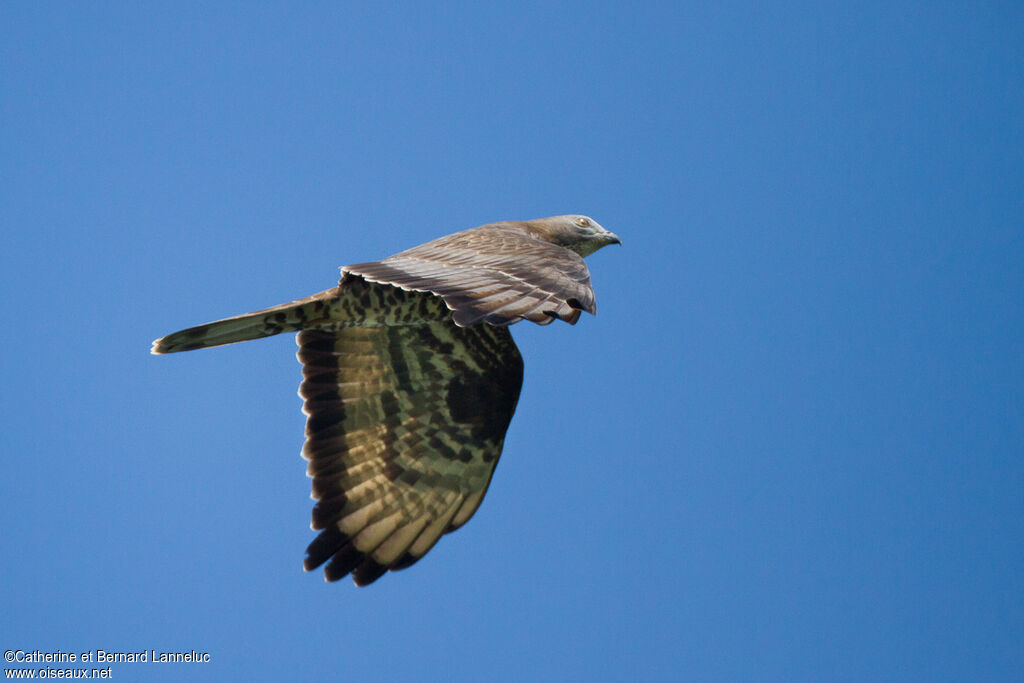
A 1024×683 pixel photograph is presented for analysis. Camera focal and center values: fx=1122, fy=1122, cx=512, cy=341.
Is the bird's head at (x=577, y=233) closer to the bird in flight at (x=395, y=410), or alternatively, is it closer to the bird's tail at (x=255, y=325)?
the bird in flight at (x=395, y=410)

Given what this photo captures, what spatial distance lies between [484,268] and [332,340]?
218 cm

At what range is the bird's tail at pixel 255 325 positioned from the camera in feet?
20.6

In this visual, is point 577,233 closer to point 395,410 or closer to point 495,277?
point 395,410

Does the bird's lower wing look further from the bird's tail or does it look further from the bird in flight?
the bird's tail

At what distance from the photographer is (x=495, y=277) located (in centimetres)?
550

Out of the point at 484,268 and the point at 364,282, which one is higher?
the point at 364,282

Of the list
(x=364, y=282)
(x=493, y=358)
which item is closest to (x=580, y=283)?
(x=364, y=282)

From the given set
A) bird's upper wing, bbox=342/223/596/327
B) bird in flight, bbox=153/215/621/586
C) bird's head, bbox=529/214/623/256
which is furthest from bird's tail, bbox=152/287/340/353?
bird's head, bbox=529/214/623/256

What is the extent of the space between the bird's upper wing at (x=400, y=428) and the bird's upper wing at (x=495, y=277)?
0.84m

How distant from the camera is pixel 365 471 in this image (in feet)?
24.7

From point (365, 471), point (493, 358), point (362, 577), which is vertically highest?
point (493, 358)

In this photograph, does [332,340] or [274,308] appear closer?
[274,308]

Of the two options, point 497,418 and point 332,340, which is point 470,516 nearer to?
point 497,418

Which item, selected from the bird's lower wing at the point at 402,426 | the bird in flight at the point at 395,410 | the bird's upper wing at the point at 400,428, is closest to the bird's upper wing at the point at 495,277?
the bird in flight at the point at 395,410
